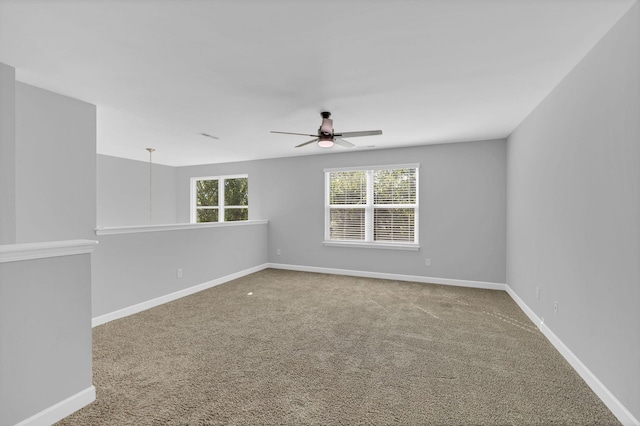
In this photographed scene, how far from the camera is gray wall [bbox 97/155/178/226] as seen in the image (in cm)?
636

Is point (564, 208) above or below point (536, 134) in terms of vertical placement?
below

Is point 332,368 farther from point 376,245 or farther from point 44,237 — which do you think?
point 376,245

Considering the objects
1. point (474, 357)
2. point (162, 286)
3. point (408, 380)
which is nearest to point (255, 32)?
point (408, 380)

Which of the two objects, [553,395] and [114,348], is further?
[114,348]

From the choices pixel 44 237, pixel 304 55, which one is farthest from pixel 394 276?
pixel 44 237

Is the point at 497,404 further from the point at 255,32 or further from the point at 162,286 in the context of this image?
the point at 162,286

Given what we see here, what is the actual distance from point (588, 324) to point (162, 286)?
15.0 ft

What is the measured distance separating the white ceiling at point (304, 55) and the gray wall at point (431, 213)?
116 centimetres

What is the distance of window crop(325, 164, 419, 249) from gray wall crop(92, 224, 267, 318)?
1907mm

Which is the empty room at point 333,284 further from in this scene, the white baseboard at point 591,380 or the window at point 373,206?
the window at point 373,206

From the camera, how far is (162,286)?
4023mm

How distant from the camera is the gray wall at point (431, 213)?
4.82 meters

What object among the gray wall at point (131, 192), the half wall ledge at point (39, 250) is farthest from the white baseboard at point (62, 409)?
the gray wall at point (131, 192)

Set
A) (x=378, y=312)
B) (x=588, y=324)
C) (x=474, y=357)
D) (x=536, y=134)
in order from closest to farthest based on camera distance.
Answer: (x=588, y=324) < (x=474, y=357) < (x=536, y=134) < (x=378, y=312)
